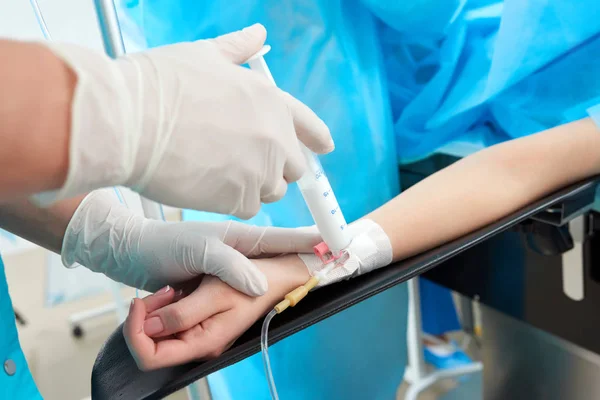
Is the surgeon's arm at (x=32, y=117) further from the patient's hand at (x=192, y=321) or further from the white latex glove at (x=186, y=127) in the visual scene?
the patient's hand at (x=192, y=321)

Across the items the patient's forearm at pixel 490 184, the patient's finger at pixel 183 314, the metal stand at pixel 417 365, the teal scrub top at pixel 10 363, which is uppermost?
the patient's finger at pixel 183 314

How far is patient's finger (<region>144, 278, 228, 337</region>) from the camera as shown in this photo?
0.60 meters

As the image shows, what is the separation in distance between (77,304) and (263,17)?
2036mm

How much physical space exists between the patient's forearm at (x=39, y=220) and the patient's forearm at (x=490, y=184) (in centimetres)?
45

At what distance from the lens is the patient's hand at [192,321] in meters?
0.57

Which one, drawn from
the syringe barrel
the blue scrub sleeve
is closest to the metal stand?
the blue scrub sleeve

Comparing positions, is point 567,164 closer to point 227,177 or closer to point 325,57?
point 325,57

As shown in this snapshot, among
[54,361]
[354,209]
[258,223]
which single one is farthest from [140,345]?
Result: [54,361]

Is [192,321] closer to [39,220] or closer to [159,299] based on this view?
[159,299]

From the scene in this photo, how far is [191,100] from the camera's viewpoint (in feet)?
1.64

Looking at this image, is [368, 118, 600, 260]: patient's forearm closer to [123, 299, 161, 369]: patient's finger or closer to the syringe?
the syringe

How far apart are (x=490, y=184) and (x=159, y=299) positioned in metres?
0.53

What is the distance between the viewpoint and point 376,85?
3.32 feet

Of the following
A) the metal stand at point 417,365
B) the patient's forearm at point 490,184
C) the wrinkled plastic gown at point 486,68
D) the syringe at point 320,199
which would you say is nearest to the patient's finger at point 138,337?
the syringe at point 320,199
